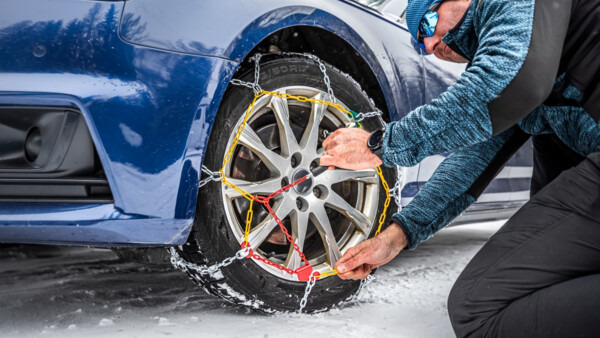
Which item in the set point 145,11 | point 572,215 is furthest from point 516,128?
point 145,11

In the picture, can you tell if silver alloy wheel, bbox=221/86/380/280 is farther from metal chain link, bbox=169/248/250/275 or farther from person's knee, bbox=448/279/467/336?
person's knee, bbox=448/279/467/336

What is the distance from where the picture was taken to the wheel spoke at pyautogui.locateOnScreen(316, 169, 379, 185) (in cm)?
164

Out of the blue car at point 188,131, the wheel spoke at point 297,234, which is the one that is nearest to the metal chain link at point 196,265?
the blue car at point 188,131

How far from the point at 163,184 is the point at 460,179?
851 mm

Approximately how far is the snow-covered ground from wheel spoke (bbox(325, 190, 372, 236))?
0.26 m

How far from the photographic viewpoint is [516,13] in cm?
111

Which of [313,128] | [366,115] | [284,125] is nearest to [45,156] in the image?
[284,125]

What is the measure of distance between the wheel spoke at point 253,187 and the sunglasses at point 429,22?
57 cm

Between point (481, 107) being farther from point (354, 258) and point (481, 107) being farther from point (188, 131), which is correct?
point (188, 131)

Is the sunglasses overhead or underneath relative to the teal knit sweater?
overhead

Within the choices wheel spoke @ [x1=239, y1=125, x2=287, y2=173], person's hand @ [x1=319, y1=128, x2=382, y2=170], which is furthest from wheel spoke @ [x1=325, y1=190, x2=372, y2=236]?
person's hand @ [x1=319, y1=128, x2=382, y2=170]

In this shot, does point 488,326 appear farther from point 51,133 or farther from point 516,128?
point 51,133

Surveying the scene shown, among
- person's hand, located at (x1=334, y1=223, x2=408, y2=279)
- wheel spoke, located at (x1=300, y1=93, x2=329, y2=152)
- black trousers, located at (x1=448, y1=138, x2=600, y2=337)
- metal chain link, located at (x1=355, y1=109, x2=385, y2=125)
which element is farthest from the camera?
metal chain link, located at (x1=355, y1=109, x2=385, y2=125)

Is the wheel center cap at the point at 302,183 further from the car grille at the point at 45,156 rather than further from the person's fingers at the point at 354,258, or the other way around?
the car grille at the point at 45,156
